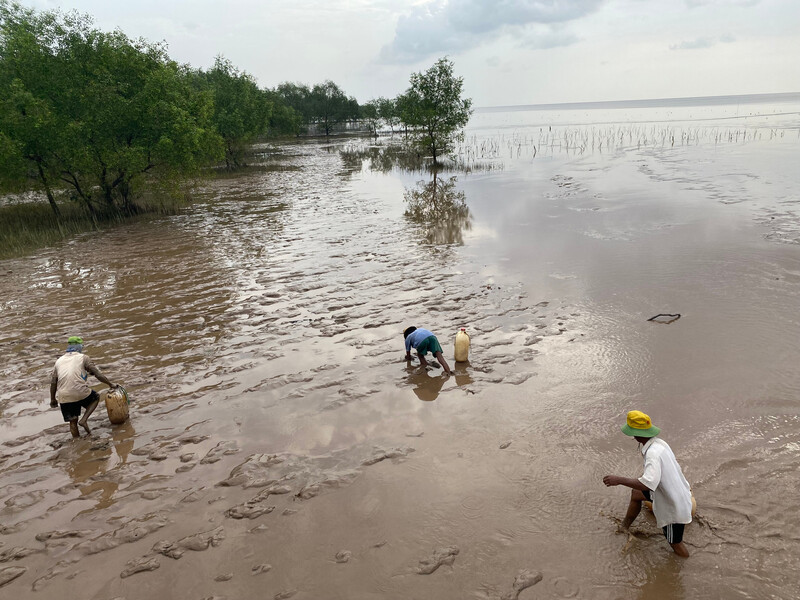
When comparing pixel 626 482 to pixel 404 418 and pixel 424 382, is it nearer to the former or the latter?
pixel 404 418

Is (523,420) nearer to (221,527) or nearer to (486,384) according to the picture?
(486,384)

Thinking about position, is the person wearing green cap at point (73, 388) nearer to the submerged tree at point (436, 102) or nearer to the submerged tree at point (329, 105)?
the submerged tree at point (436, 102)

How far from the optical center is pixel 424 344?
8.47 metres

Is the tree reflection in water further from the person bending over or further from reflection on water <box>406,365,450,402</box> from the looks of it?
reflection on water <box>406,365,450,402</box>

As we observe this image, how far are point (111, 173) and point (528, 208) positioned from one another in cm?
2041

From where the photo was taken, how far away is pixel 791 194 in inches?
829

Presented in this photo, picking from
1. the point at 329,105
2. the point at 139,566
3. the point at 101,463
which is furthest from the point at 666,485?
the point at 329,105

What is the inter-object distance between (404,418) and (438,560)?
106 inches

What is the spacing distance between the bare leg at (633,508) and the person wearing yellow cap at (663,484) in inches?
1.4

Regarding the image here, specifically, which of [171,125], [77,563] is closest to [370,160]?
[171,125]

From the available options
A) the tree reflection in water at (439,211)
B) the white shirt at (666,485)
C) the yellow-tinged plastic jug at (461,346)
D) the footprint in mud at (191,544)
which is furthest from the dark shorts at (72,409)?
the tree reflection in water at (439,211)

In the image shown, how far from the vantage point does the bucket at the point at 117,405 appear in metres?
7.34

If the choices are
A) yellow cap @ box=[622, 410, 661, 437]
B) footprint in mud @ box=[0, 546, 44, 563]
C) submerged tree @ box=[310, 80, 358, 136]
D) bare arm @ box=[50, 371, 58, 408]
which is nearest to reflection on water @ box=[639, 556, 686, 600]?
yellow cap @ box=[622, 410, 661, 437]

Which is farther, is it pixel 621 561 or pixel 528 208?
pixel 528 208
